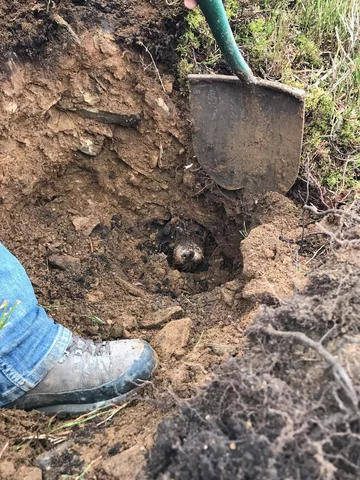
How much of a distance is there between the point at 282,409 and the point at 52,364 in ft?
3.20

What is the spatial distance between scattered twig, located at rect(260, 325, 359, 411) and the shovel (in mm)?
1202

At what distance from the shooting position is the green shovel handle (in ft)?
5.98

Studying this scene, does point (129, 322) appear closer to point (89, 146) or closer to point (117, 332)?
point (117, 332)

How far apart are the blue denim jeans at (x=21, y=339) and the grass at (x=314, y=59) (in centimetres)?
138

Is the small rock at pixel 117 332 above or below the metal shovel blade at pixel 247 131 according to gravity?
below

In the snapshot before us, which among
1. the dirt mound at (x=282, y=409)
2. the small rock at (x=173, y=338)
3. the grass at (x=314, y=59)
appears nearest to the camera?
the dirt mound at (x=282, y=409)

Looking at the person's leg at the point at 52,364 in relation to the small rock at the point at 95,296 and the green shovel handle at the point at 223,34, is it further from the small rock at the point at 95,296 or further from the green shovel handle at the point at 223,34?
the green shovel handle at the point at 223,34

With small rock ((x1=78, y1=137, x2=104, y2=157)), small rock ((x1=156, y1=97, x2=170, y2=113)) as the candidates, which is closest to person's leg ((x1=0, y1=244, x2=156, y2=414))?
small rock ((x1=78, y1=137, x2=104, y2=157))

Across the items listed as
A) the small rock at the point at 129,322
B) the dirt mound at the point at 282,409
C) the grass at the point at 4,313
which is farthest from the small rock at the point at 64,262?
the dirt mound at the point at 282,409

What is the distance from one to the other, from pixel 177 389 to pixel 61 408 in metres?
0.49

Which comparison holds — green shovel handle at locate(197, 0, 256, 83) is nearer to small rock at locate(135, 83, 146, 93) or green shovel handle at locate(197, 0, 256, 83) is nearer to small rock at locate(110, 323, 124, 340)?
small rock at locate(135, 83, 146, 93)

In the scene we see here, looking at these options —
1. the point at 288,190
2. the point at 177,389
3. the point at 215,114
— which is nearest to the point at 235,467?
the point at 177,389

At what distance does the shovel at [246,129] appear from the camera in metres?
2.15

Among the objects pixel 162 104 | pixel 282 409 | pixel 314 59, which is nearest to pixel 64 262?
pixel 162 104
